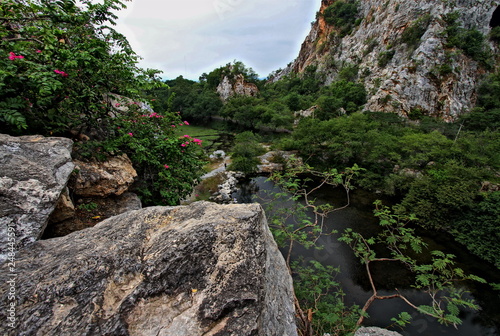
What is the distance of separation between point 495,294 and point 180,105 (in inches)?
2098

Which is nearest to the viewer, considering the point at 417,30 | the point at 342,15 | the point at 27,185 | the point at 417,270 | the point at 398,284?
the point at 27,185

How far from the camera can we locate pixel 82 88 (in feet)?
11.2

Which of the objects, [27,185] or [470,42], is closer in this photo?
[27,185]

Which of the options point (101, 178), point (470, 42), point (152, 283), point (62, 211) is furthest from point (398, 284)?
point (470, 42)

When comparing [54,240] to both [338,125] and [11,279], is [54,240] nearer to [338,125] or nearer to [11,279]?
[11,279]

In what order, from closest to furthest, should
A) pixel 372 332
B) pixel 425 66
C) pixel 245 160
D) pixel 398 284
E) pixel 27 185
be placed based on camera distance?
pixel 27 185
pixel 372 332
pixel 398 284
pixel 245 160
pixel 425 66

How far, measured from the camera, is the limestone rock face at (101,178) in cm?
342

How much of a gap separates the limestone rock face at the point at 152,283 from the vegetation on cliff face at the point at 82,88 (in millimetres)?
1913

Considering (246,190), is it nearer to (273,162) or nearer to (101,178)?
(273,162)

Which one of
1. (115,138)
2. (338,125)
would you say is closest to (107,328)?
(115,138)

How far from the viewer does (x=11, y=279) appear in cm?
162

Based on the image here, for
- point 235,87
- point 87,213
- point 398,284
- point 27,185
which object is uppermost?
point 235,87

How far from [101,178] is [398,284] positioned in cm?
1125

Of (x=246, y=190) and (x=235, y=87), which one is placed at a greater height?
(x=235, y=87)
